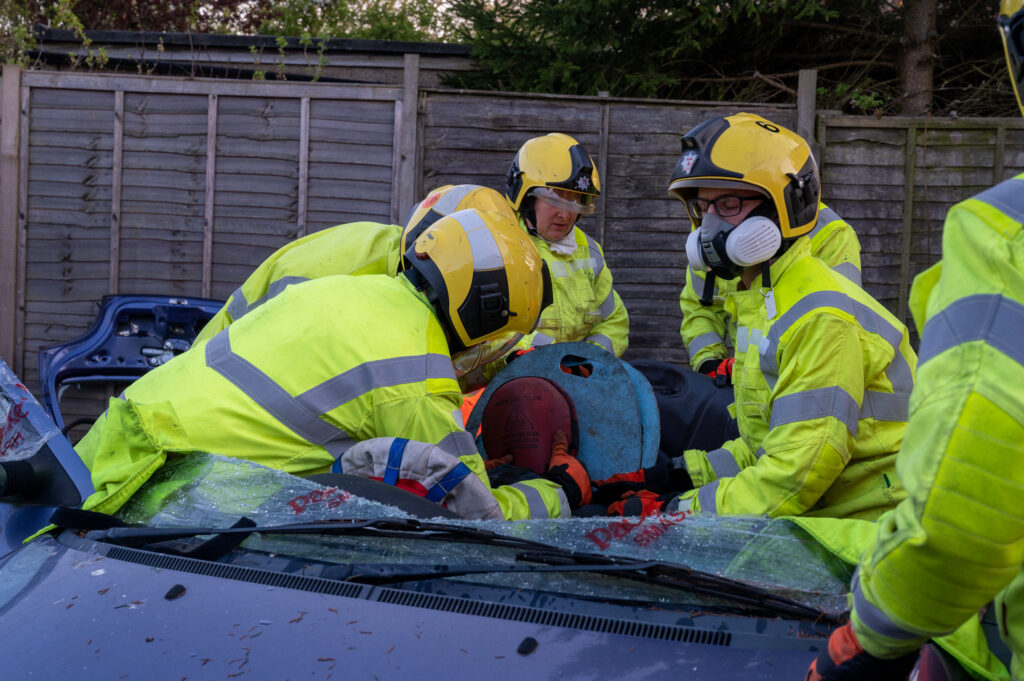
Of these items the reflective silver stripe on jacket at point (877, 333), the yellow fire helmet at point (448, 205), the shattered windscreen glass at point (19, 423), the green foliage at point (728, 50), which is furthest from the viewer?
the green foliage at point (728, 50)

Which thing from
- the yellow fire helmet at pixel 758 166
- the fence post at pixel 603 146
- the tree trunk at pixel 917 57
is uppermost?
the tree trunk at pixel 917 57

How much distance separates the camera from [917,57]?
9.12 m

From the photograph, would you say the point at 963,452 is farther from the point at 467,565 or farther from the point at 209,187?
the point at 209,187

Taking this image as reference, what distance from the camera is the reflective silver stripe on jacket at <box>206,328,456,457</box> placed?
2650mm

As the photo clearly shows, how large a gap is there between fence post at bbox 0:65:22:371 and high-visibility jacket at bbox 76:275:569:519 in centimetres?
610

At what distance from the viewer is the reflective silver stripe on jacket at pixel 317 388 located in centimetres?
265

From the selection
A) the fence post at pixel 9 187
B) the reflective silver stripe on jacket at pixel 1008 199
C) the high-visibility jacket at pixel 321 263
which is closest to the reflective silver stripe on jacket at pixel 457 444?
the reflective silver stripe on jacket at pixel 1008 199

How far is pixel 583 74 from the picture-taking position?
909 centimetres

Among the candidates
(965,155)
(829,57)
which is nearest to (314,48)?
(829,57)

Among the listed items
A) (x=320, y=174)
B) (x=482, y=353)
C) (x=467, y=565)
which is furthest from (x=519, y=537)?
(x=320, y=174)

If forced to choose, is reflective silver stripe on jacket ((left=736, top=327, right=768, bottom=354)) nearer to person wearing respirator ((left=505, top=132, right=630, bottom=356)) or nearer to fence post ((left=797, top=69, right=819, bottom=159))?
person wearing respirator ((left=505, top=132, right=630, bottom=356))

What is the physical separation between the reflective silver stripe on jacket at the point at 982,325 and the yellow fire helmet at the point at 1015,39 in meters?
0.32

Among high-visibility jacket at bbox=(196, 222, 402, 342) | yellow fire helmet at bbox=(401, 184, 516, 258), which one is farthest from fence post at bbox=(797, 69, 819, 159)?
high-visibility jacket at bbox=(196, 222, 402, 342)

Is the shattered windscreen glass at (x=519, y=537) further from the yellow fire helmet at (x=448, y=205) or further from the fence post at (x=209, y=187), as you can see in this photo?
the fence post at (x=209, y=187)
